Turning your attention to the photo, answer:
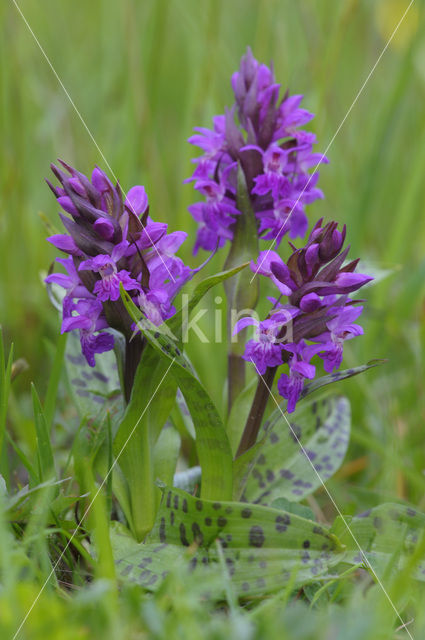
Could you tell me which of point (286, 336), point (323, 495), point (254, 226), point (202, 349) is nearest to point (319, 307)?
point (286, 336)

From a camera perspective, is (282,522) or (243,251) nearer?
(282,522)

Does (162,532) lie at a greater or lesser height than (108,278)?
lesser

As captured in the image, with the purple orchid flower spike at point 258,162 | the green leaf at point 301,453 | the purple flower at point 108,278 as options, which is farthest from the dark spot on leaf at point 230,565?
the purple orchid flower spike at point 258,162

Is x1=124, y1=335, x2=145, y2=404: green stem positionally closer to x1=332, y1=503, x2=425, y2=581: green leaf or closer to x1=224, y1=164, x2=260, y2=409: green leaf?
x1=224, y1=164, x2=260, y2=409: green leaf

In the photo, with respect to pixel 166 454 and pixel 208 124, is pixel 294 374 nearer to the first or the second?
pixel 166 454

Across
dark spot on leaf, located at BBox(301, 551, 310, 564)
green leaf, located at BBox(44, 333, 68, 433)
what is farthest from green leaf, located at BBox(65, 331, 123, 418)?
dark spot on leaf, located at BBox(301, 551, 310, 564)

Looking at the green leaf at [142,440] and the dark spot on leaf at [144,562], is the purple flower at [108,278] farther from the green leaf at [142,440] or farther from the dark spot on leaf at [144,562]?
the dark spot on leaf at [144,562]

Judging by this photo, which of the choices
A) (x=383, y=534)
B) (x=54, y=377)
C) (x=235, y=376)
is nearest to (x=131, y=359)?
(x=54, y=377)

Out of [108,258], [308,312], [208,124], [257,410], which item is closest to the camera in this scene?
[108,258]
